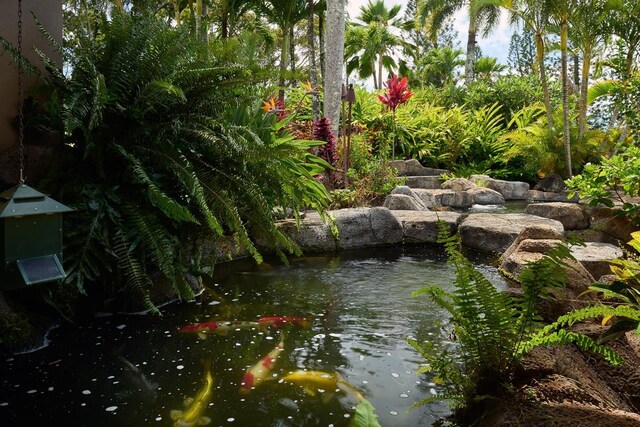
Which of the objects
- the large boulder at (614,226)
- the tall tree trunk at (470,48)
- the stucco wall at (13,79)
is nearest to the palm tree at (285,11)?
the tall tree trunk at (470,48)

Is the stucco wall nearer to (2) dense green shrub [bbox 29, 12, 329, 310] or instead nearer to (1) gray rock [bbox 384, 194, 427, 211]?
(2) dense green shrub [bbox 29, 12, 329, 310]

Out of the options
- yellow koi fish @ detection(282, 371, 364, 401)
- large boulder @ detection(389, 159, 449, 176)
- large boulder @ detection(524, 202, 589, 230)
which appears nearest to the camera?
yellow koi fish @ detection(282, 371, 364, 401)

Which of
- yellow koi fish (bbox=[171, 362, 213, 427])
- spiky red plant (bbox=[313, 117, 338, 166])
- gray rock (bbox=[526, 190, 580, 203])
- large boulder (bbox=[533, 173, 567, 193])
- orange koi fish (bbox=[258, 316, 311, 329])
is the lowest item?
yellow koi fish (bbox=[171, 362, 213, 427])

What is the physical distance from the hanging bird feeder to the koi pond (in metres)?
0.53

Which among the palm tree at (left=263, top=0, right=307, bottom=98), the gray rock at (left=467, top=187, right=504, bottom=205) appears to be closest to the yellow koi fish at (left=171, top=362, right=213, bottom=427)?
the gray rock at (left=467, top=187, right=504, bottom=205)

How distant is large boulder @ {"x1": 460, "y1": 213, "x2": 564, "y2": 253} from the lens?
596 cm

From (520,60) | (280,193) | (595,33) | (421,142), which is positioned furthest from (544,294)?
(520,60)

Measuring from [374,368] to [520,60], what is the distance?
124 ft

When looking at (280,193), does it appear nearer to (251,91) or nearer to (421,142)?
(251,91)

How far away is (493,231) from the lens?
6059 mm

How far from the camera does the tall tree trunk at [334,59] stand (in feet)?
31.7

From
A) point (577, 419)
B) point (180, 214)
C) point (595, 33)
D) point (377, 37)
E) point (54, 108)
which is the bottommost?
point (577, 419)

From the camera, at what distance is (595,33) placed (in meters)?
11.7

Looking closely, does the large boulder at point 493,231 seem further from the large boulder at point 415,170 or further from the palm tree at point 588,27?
the palm tree at point 588,27
